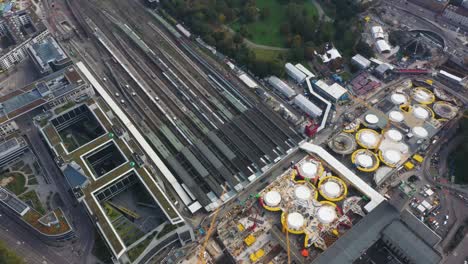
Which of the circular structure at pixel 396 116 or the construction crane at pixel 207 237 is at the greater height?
the construction crane at pixel 207 237

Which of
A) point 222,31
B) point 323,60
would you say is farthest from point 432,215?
point 222,31

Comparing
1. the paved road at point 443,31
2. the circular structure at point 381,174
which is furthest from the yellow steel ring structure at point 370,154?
the paved road at point 443,31

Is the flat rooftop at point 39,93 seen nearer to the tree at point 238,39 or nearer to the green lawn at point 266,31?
the tree at point 238,39

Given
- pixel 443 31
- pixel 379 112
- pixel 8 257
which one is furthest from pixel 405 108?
pixel 8 257

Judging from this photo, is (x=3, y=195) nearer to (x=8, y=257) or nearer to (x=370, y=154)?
(x=8, y=257)

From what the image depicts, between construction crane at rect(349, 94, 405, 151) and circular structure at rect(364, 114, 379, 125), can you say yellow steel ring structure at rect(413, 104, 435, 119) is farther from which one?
circular structure at rect(364, 114, 379, 125)

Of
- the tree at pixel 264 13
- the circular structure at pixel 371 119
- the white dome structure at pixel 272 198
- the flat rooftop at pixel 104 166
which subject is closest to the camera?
the flat rooftop at pixel 104 166

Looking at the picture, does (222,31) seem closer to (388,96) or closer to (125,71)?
(125,71)

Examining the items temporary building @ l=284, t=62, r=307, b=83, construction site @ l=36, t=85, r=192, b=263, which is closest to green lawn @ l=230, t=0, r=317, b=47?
temporary building @ l=284, t=62, r=307, b=83
